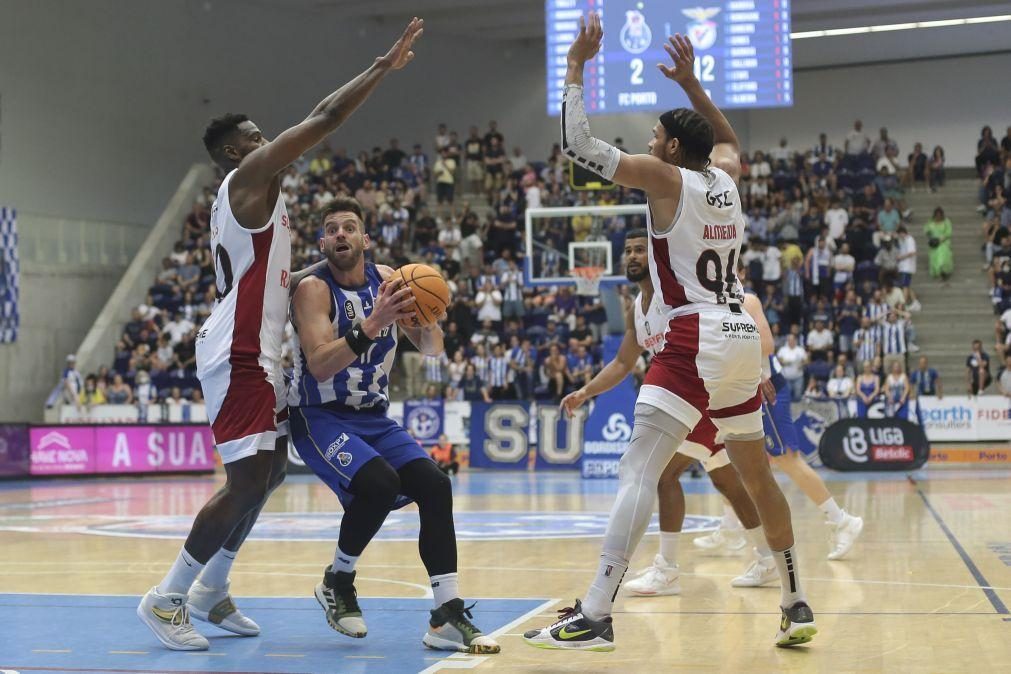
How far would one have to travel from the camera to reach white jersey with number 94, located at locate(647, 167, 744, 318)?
511cm

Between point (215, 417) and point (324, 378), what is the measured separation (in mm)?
483

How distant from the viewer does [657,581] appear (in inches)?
269

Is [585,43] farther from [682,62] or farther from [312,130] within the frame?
[312,130]

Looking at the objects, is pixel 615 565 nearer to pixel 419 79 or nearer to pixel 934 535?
pixel 934 535

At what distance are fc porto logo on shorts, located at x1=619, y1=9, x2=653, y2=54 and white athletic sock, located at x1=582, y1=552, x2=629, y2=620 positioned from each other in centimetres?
1372

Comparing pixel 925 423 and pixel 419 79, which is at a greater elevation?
pixel 419 79

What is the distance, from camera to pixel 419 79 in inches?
1286

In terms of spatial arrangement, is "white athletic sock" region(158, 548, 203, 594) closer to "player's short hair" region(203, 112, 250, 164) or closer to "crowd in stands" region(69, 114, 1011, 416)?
"player's short hair" region(203, 112, 250, 164)

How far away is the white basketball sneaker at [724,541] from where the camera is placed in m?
8.49

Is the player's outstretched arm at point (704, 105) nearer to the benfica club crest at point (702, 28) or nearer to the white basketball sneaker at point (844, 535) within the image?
the white basketball sneaker at point (844, 535)

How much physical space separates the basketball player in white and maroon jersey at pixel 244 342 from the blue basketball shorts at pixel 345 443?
15 centimetres

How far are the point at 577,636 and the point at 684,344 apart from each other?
1.23 meters

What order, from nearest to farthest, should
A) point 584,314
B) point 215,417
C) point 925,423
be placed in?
point 215,417, point 925,423, point 584,314

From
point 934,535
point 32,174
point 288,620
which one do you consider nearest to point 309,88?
point 32,174
